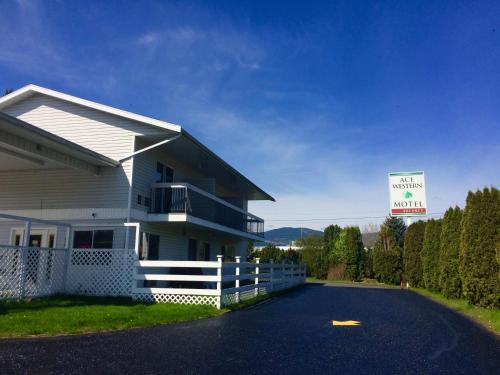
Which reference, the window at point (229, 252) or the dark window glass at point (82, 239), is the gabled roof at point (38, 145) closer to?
the dark window glass at point (82, 239)

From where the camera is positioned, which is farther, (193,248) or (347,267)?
(347,267)

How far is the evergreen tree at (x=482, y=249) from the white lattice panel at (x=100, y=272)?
10.1 m

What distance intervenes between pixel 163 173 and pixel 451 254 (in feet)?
39.1

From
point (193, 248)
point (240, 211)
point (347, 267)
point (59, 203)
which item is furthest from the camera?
point (347, 267)

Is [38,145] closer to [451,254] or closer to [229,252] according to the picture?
[451,254]

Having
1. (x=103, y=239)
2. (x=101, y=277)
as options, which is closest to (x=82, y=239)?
(x=103, y=239)

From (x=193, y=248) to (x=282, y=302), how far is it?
327 inches

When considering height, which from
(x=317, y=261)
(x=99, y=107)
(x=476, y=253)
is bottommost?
(x=317, y=261)

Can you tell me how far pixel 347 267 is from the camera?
3488 centimetres

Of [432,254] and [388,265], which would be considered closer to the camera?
[432,254]

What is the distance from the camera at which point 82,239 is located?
1622cm

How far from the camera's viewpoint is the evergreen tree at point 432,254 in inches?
787

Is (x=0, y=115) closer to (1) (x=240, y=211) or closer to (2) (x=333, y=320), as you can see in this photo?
(2) (x=333, y=320)

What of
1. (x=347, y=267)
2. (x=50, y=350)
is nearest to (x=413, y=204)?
(x=347, y=267)
